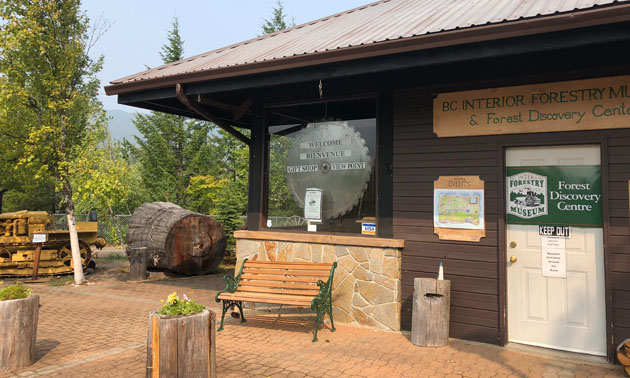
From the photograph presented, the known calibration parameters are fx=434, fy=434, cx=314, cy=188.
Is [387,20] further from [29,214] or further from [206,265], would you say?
[29,214]

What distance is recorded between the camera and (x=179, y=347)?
3.54 m

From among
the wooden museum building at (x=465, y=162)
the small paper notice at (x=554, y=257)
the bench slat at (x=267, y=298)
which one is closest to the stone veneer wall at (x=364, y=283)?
the wooden museum building at (x=465, y=162)

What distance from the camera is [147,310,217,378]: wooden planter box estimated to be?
3502mm

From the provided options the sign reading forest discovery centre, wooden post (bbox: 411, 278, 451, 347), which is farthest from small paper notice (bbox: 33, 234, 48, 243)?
the sign reading forest discovery centre

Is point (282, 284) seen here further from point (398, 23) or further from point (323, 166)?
point (398, 23)

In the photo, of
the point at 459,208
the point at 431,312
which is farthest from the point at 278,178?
the point at 431,312

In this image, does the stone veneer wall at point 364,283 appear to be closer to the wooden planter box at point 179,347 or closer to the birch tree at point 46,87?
the wooden planter box at point 179,347

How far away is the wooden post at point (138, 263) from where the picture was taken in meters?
10.2

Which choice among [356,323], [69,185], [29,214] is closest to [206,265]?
[69,185]

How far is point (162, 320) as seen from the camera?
354 cm

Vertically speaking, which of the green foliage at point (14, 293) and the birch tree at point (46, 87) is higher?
the birch tree at point (46, 87)

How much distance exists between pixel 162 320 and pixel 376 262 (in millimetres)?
3018

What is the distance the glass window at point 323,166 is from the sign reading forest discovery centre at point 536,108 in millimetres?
1146

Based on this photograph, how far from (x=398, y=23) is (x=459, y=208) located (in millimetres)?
2567
